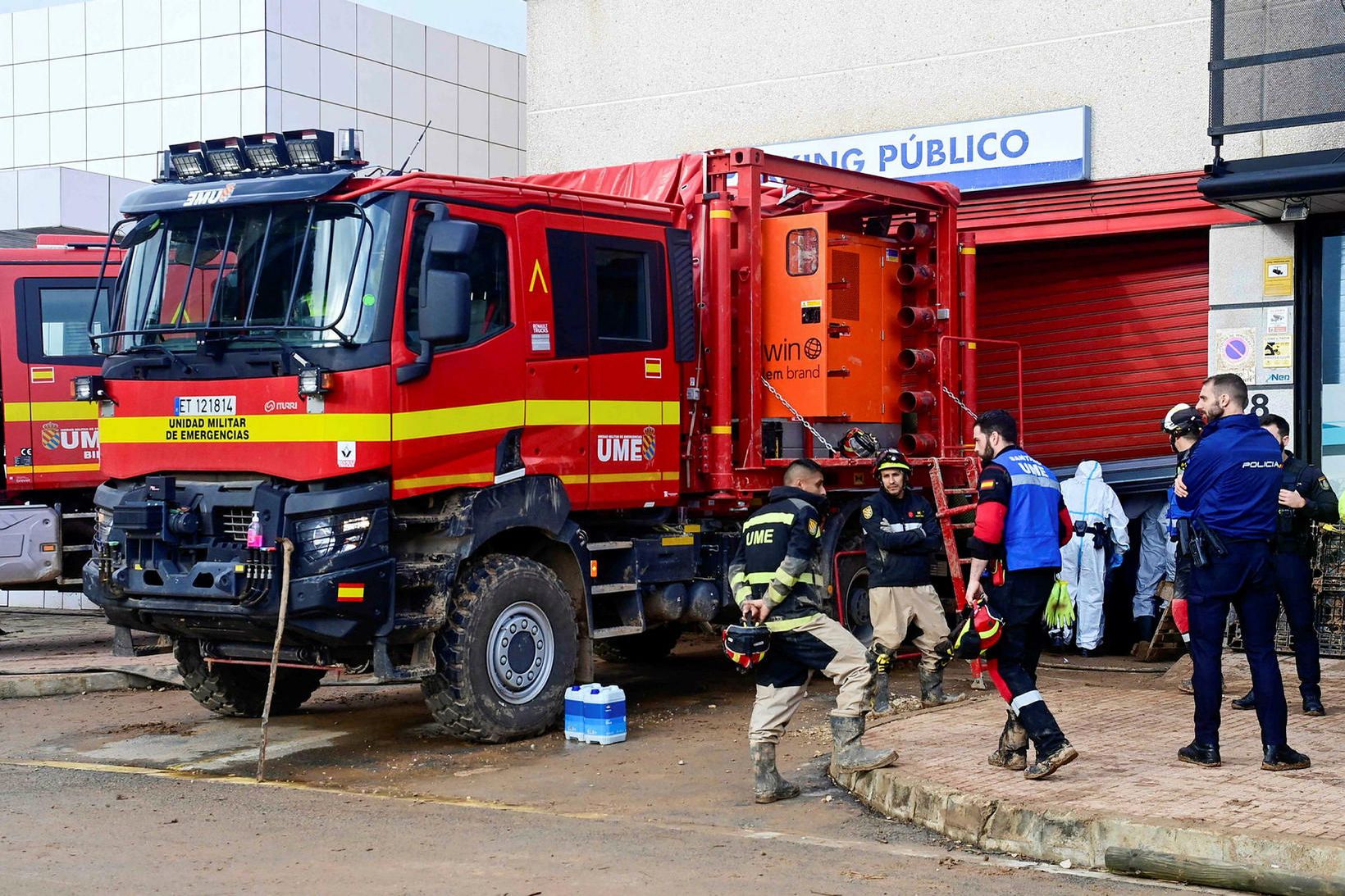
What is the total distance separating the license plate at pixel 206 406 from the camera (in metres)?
8.96

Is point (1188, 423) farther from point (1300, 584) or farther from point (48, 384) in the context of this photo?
point (48, 384)

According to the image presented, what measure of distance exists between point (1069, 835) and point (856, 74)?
34.2 feet

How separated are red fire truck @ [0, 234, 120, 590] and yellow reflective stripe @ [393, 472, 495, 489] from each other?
19.0ft

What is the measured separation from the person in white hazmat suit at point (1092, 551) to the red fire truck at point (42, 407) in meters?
8.39

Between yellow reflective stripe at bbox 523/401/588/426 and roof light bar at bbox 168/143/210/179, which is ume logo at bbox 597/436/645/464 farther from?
roof light bar at bbox 168/143/210/179

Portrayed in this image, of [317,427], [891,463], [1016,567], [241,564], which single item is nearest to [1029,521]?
[1016,567]

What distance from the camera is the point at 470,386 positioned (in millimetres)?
9258

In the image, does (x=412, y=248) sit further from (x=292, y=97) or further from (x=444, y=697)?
(x=292, y=97)

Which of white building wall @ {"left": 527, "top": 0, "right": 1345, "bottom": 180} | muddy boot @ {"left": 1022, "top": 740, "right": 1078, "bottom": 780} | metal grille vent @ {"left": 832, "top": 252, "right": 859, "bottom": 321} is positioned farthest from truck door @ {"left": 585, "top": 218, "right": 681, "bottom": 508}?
Answer: white building wall @ {"left": 527, "top": 0, "right": 1345, "bottom": 180}

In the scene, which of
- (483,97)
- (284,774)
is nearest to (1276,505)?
(284,774)

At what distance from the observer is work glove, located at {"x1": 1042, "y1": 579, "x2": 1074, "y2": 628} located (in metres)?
7.95

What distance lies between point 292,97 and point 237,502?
15442mm

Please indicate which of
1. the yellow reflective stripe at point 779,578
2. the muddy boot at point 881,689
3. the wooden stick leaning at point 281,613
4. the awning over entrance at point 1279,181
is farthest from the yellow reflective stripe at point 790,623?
the awning over entrance at point 1279,181

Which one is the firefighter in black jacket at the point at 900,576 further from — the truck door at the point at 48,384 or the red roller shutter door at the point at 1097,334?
the truck door at the point at 48,384
